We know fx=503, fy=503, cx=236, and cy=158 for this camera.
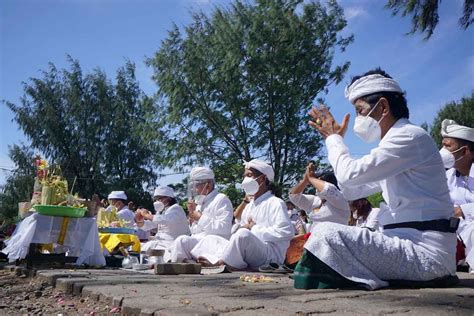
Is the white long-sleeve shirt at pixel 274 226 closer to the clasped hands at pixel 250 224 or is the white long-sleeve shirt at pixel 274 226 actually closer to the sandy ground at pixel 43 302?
the clasped hands at pixel 250 224

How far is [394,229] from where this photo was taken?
359 cm

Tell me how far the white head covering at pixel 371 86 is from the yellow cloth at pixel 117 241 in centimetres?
689

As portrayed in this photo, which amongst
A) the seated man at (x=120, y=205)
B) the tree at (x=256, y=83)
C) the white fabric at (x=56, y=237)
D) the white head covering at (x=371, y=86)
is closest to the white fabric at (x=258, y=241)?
the white fabric at (x=56, y=237)

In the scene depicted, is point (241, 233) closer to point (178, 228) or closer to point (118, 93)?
point (178, 228)

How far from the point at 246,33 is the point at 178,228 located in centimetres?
1273

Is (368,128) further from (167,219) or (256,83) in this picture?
(256,83)

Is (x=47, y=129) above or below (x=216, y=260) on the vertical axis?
above

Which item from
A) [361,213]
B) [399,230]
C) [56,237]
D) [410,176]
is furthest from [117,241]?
[410,176]

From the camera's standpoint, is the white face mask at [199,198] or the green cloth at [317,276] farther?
the white face mask at [199,198]

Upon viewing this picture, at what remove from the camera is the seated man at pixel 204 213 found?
7266 mm

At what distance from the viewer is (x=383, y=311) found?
103 inches

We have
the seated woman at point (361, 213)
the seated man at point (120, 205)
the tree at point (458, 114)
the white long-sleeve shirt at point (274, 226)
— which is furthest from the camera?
the tree at point (458, 114)

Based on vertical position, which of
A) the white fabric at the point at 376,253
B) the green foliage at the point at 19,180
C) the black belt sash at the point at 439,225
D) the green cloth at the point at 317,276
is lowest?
the green cloth at the point at 317,276

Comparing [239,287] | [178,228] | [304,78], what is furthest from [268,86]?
[239,287]
